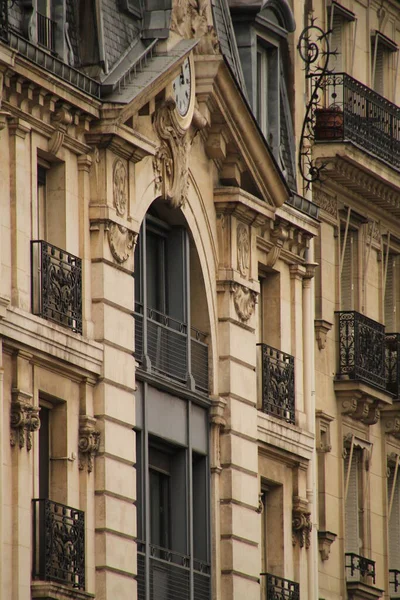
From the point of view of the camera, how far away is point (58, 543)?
3834cm

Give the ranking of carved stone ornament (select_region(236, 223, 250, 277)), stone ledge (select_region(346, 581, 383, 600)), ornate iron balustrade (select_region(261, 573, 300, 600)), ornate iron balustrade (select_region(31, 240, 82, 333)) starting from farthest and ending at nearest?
stone ledge (select_region(346, 581, 383, 600)) < ornate iron balustrade (select_region(261, 573, 300, 600)) < carved stone ornament (select_region(236, 223, 250, 277)) < ornate iron balustrade (select_region(31, 240, 82, 333))

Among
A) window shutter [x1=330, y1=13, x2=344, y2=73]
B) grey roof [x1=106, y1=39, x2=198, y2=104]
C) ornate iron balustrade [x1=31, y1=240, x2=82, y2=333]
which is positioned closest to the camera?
ornate iron balustrade [x1=31, y1=240, x2=82, y2=333]

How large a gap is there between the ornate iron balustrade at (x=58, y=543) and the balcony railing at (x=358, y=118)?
41.3ft

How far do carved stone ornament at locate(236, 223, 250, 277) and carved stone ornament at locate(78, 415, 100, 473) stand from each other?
605 cm

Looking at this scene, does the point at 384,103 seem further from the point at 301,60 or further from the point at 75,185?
the point at 75,185

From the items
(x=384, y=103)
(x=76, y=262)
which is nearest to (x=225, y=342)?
(x=76, y=262)

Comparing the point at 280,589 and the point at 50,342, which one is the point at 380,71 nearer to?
Answer: the point at 280,589

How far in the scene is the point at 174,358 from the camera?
141 feet

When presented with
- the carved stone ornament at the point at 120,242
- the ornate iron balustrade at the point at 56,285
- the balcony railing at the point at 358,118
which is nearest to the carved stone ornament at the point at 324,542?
the balcony railing at the point at 358,118

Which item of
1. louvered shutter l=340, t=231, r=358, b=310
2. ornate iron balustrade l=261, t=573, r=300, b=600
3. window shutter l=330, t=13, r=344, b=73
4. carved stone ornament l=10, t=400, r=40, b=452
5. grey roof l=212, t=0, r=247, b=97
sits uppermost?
window shutter l=330, t=13, r=344, b=73

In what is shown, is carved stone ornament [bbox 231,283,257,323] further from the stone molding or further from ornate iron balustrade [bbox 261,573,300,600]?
the stone molding

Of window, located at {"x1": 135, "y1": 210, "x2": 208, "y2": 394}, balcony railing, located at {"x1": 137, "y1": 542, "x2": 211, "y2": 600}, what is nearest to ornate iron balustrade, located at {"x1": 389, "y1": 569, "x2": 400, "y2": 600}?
balcony railing, located at {"x1": 137, "y1": 542, "x2": 211, "y2": 600}

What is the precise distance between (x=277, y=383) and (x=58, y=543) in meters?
8.47

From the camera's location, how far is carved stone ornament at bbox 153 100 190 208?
138 feet
